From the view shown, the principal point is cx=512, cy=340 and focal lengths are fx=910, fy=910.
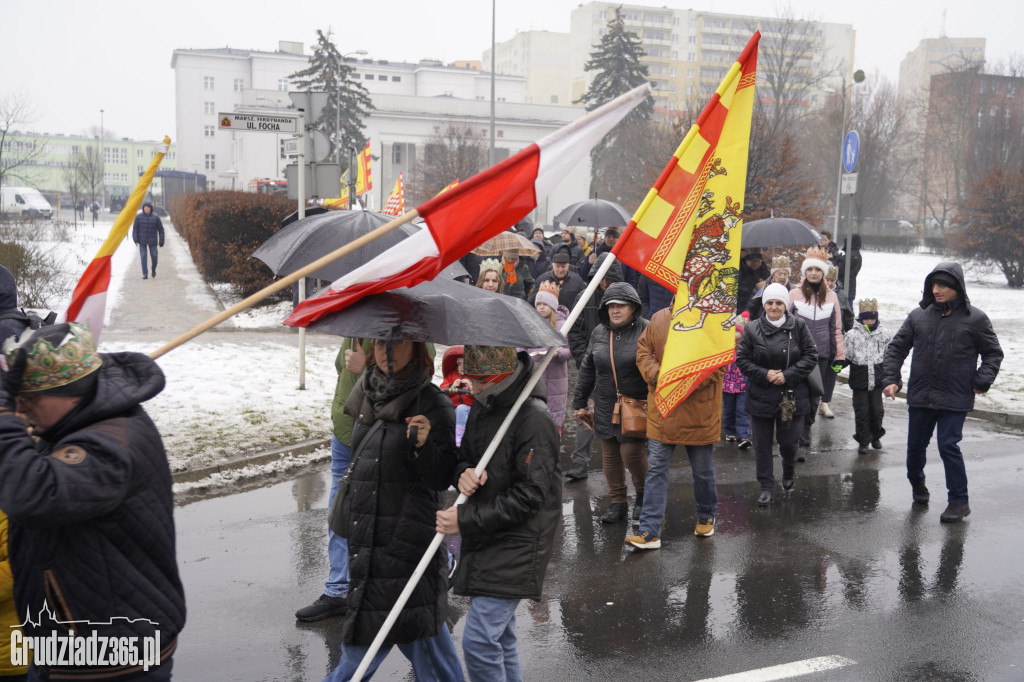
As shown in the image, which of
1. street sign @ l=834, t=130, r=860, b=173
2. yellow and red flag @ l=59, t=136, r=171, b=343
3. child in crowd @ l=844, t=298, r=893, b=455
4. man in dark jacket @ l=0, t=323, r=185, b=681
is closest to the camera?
man in dark jacket @ l=0, t=323, r=185, b=681

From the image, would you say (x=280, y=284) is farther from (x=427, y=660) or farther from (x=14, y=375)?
(x=427, y=660)

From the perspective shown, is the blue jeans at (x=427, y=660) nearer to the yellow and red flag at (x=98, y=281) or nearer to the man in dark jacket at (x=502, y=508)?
the man in dark jacket at (x=502, y=508)

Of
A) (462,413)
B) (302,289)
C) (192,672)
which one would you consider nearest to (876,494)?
(462,413)

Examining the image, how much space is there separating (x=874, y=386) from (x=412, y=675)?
6.53 meters

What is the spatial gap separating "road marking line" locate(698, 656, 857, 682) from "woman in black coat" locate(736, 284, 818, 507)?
277 cm

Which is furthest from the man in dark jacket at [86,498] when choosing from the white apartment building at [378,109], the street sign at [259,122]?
the white apartment building at [378,109]

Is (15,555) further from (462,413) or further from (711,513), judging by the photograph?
(711,513)

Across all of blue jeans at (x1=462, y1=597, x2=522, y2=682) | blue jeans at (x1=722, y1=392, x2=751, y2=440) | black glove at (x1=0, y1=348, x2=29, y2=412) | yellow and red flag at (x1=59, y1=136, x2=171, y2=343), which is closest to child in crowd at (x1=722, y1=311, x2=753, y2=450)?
blue jeans at (x1=722, y1=392, x2=751, y2=440)

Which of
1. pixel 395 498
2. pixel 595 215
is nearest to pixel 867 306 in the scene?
pixel 595 215

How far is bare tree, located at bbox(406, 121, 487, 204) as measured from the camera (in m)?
56.0

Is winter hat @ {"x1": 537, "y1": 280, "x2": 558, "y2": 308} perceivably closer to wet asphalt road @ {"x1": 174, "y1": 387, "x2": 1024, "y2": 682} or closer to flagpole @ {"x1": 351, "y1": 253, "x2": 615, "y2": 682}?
wet asphalt road @ {"x1": 174, "y1": 387, "x2": 1024, "y2": 682}

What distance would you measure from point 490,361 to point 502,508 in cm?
60

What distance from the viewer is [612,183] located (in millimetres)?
58344

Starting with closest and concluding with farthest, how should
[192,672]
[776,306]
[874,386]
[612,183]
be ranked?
[192,672] < [776,306] < [874,386] < [612,183]
